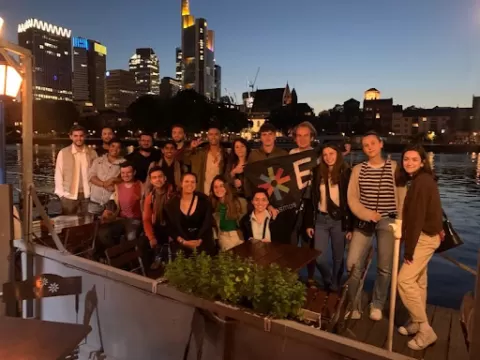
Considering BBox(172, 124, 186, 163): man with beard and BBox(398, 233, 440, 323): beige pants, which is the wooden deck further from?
BBox(172, 124, 186, 163): man with beard

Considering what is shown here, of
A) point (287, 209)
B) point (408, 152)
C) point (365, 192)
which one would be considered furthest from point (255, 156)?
point (408, 152)

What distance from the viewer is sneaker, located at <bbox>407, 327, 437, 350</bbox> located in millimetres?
4191

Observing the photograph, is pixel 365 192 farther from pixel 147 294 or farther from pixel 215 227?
pixel 147 294

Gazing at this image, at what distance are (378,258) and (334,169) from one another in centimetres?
113

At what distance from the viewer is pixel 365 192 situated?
4742mm

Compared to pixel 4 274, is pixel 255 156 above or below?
above

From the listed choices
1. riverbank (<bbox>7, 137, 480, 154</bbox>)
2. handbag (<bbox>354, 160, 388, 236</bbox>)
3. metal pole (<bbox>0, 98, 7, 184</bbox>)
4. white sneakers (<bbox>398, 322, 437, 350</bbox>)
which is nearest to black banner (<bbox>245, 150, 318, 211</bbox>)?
handbag (<bbox>354, 160, 388, 236</bbox>)

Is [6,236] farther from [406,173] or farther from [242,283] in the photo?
[406,173]

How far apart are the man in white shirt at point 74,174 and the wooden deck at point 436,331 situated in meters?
4.66

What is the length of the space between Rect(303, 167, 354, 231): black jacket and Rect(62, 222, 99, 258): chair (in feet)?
9.59

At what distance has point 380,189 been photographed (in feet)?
15.3

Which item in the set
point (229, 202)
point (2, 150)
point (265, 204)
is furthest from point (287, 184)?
point (2, 150)

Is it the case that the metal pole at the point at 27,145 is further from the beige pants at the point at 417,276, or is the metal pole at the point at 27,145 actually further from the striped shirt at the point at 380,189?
the beige pants at the point at 417,276

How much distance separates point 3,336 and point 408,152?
3829 millimetres
